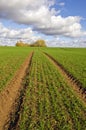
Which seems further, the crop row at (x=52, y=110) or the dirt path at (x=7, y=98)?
the dirt path at (x=7, y=98)

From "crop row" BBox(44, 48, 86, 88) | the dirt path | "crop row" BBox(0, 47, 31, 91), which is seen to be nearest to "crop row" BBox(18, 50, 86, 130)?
the dirt path

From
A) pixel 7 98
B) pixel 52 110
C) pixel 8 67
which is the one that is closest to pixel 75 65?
pixel 8 67

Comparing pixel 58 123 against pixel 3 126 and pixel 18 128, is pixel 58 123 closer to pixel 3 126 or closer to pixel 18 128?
pixel 18 128

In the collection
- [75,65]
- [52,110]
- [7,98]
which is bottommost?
[75,65]

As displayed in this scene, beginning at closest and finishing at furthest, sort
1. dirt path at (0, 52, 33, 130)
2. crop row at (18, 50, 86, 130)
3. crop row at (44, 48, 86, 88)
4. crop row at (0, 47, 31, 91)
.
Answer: crop row at (18, 50, 86, 130)
dirt path at (0, 52, 33, 130)
crop row at (0, 47, 31, 91)
crop row at (44, 48, 86, 88)

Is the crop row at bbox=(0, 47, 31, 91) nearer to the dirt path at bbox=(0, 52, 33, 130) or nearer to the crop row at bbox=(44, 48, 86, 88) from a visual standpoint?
the dirt path at bbox=(0, 52, 33, 130)

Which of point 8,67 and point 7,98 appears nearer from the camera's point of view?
point 7,98

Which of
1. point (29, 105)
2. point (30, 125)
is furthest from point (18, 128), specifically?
point (29, 105)

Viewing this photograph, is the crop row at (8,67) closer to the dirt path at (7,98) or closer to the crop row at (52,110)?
the dirt path at (7,98)

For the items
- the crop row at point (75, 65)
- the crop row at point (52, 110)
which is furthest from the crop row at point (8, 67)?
the crop row at point (75, 65)

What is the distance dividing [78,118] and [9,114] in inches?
143

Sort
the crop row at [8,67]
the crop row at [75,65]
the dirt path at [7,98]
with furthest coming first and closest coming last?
the crop row at [75,65]
the crop row at [8,67]
the dirt path at [7,98]

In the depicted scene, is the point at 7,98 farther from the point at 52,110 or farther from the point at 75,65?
the point at 75,65

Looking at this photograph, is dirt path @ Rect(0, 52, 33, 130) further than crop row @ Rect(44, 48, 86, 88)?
No
